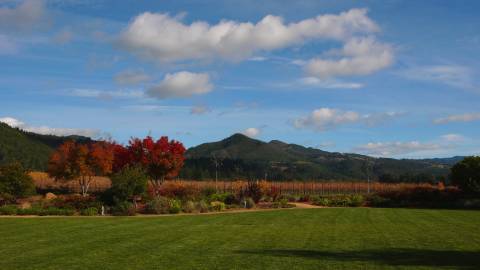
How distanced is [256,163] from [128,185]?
304 ft

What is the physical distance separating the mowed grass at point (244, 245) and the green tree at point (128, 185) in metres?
9.58

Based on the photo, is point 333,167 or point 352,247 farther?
point 333,167

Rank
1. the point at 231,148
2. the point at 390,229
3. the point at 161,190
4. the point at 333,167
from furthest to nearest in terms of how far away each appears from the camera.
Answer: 1. the point at 231,148
2. the point at 333,167
3. the point at 161,190
4. the point at 390,229

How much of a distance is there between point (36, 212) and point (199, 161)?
265ft

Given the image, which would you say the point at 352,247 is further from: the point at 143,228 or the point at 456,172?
the point at 456,172

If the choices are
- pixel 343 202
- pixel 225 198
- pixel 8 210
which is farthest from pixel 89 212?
pixel 343 202

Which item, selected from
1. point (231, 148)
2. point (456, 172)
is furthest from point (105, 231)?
point (231, 148)

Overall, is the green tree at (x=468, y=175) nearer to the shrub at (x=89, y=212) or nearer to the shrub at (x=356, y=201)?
the shrub at (x=356, y=201)

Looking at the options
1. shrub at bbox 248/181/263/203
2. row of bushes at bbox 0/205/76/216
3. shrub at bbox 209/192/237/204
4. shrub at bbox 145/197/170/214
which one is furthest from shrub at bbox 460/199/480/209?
row of bushes at bbox 0/205/76/216

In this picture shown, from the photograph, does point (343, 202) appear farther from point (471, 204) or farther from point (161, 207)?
point (161, 207)

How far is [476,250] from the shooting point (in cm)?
1345

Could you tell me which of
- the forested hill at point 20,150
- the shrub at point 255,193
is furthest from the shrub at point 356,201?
the forested hill at point 20,150

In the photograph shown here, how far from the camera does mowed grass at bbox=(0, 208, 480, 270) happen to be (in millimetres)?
11766

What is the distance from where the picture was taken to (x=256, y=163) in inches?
→ 4865
